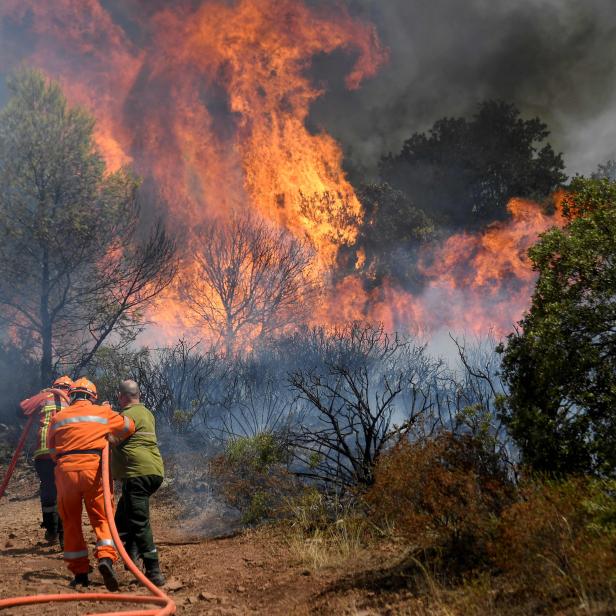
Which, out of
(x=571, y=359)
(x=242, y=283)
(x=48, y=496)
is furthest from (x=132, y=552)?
(x=242, y=283)

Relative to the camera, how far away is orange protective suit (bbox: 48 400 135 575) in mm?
5324

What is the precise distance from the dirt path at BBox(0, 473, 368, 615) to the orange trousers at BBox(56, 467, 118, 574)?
29 centimetres

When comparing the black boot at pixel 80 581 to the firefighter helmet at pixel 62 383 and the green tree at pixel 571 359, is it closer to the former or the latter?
the firefighter helmet at pixel 62 383

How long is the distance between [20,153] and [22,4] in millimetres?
14873

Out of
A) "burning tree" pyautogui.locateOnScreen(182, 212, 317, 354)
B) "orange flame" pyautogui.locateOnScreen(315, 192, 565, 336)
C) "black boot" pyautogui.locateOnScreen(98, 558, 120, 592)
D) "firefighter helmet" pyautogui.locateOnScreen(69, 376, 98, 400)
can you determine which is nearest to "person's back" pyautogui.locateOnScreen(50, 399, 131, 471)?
"firefighter helmet" pyautogui.locateOnScreen(69, 376, 98, 400)

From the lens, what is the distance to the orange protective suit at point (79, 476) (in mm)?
5324

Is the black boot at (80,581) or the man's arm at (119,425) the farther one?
the man's arm at (119,425)

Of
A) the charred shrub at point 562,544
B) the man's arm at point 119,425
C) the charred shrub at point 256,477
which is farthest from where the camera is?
the charred shrub at point 256,477

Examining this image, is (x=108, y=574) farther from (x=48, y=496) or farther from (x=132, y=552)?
(x=48, y=496)

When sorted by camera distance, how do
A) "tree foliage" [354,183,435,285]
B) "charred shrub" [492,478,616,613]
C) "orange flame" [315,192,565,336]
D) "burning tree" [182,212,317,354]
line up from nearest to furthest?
"charred shrub" [492,478,616,613]
"burning tree" [182,212,317,354]
"orange flame" [315,192,565,336]
"tree foliage" [354,183,435,285]

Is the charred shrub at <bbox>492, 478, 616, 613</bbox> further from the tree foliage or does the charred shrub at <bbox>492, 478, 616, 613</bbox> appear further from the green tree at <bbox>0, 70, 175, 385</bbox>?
the tree foliage

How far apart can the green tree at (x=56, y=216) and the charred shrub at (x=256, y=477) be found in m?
8.15

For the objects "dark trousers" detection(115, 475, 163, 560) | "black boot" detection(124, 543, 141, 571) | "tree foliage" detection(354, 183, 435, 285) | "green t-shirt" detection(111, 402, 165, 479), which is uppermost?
"tree foliage" detection(354, 183, 435, 285)

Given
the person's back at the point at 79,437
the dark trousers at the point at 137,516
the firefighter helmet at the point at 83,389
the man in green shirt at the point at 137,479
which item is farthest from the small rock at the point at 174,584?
the firefighter helmet at the point at 83,389
